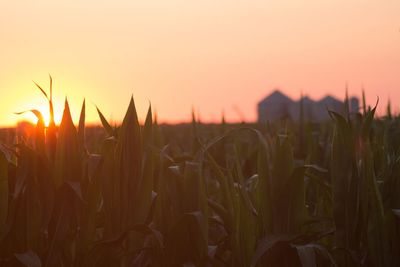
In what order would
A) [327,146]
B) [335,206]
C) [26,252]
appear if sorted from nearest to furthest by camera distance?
[26,252] < [335,206] < [327,146]

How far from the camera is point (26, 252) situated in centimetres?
234

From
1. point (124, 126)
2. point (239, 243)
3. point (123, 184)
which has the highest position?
point (124, 126)

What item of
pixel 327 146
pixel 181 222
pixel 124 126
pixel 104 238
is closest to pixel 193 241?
pixel 181 222

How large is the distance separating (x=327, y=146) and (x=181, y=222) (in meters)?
2.95

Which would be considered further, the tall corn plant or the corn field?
the tall corn plant

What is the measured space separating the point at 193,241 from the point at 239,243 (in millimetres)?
177

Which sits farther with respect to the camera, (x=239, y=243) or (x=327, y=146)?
(x=327, y=146)

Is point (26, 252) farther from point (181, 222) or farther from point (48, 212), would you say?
point (181, 222)

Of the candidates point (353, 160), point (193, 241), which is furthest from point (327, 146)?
point (193, 241)

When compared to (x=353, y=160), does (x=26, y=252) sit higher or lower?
lower

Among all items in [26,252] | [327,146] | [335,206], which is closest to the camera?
[26,252]

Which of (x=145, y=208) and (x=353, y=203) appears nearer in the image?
(x=145, y=208)

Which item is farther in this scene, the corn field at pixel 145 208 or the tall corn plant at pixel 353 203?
the tall corn plant at pixel 353 203

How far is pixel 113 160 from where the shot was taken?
2.42m
